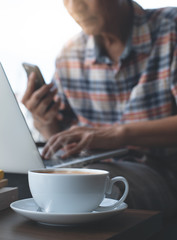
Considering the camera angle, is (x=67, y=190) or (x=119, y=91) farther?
(x=119, y=91)

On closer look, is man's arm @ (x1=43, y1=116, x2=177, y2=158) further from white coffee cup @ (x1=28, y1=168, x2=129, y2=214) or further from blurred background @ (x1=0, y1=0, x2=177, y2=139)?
white coffee cup @ (x1=28, y1=168, x2=129, y2=214)

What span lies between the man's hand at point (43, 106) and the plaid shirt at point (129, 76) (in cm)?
7

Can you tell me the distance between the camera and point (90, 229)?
0.41m

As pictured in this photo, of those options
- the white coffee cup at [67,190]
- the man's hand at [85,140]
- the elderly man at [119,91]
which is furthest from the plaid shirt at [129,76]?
the white coffee cup at [67,190]

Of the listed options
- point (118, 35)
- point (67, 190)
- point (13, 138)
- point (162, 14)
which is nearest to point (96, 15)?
point (118, 35)

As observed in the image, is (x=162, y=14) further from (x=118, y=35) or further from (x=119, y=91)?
(x=119, y=91)

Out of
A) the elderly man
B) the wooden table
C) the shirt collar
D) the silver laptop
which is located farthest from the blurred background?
the wooden table

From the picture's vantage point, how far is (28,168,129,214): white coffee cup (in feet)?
1.38

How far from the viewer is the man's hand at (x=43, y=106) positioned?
62.9 inches

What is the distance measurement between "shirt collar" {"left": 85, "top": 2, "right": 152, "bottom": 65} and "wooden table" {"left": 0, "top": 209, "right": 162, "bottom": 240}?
3.96ft

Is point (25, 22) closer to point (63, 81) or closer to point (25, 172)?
point (63, 81)

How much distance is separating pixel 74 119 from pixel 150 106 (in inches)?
13.7

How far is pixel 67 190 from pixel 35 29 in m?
1.53

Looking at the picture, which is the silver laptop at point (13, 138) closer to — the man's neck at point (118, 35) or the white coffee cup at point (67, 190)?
the white coffee cup at point (67, 190)
